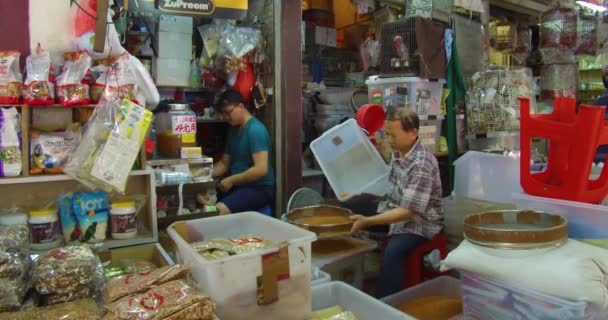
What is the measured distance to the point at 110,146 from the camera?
6.61ft

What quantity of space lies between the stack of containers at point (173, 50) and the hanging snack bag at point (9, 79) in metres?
1.45

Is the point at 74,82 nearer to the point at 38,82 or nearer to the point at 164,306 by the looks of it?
the point at 38,82

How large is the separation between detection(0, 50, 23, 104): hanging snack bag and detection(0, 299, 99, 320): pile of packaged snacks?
3.56 feet

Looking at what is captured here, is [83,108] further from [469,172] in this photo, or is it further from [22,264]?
[469,172]

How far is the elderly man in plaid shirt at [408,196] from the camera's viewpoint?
9.07 feet

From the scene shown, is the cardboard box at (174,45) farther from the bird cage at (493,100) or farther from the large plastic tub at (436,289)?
the bird cage at (493,100)

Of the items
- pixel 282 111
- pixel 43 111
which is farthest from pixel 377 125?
pixel 43 111

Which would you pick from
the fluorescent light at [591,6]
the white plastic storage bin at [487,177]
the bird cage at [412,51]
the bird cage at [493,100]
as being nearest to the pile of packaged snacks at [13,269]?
the white plastic storage bin at [487,177]

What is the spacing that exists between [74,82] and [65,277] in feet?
3.24

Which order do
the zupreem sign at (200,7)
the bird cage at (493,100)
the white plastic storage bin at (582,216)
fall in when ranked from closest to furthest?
the white plastic storage bin at (582,216) → the zupreem sign at (200,7) → the bird cage at (493,100)

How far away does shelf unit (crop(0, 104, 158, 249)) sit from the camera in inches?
80.4

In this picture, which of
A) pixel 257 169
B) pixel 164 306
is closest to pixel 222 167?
pixel 257 169

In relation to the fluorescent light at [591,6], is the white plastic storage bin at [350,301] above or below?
below

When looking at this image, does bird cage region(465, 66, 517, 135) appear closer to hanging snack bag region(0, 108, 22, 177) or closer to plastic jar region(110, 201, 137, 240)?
plastic jar region(110, 201, 137, 240)
